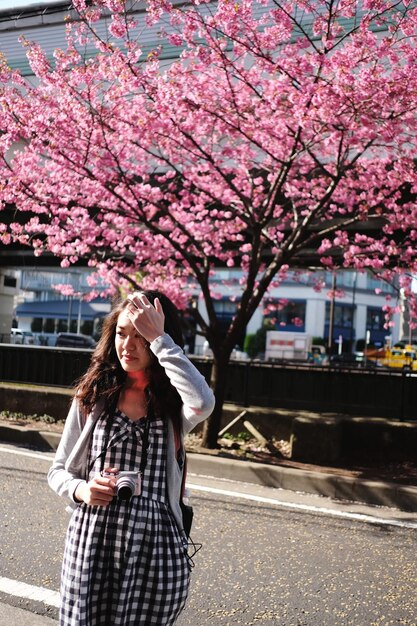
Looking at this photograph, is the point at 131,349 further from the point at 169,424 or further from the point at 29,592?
the point at 29,592

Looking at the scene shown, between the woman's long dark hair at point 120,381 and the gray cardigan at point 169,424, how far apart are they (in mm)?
36

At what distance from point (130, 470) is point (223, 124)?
9.67m

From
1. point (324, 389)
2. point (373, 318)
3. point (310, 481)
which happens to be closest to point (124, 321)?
point (310, 481)

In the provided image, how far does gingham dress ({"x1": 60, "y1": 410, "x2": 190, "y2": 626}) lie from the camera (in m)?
2.46

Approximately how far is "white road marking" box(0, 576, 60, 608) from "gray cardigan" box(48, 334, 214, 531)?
2299 millimetres

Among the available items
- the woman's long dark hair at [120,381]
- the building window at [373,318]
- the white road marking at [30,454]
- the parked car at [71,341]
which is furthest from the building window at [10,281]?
the building window at [373,318]

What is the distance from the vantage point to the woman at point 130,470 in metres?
2.47

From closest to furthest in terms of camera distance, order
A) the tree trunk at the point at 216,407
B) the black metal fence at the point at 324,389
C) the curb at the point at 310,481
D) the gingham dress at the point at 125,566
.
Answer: the gingham dress at the point at 125,566, the curb at the point at 310,481, the tree trunk at the point at 216,407, the black metal fence at the point at 324,389

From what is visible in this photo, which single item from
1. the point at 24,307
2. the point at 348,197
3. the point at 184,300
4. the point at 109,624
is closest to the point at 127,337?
the point at 109,624

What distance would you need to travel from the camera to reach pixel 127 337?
107 inches

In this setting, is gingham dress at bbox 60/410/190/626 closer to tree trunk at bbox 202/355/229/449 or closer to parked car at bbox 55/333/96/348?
tree trunk at bbox 202/355/229/449

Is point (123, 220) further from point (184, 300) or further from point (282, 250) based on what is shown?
point (282, 250)

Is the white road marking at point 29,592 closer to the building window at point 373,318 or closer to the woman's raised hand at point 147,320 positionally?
the woman's raised hand at point 147,320

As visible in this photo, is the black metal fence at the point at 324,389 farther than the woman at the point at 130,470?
Yes
